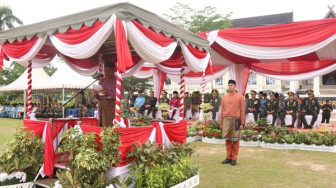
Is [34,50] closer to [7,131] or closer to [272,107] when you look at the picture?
[7,131]

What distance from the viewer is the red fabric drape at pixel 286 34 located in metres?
7.48

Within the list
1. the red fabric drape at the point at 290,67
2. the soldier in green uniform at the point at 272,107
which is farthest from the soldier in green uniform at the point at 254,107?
the red fabric drape at the point at 290,67

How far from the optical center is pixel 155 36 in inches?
171

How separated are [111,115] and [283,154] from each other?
14.9ft

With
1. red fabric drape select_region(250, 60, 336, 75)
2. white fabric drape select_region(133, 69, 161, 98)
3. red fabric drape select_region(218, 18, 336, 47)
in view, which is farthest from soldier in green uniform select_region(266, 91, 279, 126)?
white fabric drape select_region(133, 69, 161, 98)

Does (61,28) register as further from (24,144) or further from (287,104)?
(287,104)

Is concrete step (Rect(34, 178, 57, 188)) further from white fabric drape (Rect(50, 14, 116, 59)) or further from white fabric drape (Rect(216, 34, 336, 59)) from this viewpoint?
white fabric drape (Rect(216, 34, 336, 59))

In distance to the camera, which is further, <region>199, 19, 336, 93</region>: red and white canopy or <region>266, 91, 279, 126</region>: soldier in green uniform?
<region>266, 91, 279, 126</region>: soldier in green uniform

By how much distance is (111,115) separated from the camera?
508cm

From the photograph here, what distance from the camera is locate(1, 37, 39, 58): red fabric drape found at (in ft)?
15.9

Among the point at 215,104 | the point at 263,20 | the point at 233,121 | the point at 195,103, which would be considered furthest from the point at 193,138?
the point at 263,20

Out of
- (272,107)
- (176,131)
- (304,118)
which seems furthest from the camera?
(272,107)

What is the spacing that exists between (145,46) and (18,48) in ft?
8.69

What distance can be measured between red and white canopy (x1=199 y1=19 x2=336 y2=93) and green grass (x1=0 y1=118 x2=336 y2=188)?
3.08m
